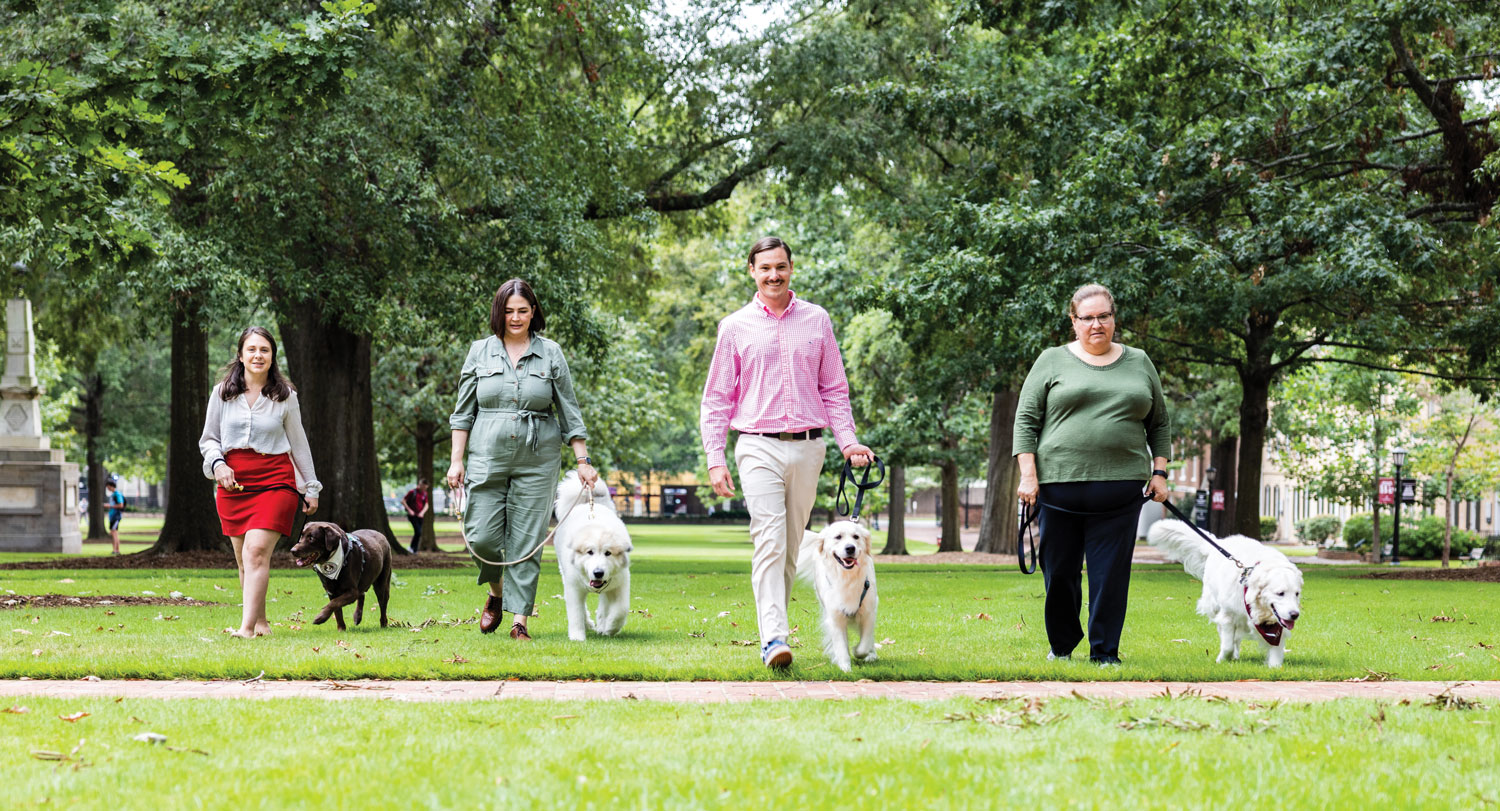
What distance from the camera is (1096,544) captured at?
7.42m

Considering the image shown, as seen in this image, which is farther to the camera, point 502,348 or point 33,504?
point 33,504

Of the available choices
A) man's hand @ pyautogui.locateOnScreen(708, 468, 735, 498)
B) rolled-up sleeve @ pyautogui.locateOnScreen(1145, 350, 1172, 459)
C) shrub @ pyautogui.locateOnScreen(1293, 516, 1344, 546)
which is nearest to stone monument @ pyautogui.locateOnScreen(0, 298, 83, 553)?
man's hand @ pyautogui.locateOnScreen(708, 468, 735, 498)

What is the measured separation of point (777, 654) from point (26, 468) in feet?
76.3

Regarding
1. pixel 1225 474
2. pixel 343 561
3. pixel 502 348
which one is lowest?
pixel 1225 474

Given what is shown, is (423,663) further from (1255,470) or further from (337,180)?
(1255,470)

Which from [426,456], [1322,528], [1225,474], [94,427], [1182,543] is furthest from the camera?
[1322,528]

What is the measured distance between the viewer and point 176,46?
1033 cm

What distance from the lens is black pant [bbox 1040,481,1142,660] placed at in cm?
736

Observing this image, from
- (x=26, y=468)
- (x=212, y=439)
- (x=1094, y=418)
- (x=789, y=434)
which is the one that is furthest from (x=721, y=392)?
(x=26, y=468)

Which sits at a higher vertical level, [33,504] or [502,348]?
[502,348]

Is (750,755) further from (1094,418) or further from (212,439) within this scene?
(212,439)

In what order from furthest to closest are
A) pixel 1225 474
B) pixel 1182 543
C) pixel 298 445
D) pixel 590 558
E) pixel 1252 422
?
pixel 1225 474 → pixel 1252 422 → pixel 298 445 → pixel 1182 543 → pixel 590 558

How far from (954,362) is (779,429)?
694 inches

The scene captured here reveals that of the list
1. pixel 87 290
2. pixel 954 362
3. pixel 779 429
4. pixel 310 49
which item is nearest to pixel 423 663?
pixel 779 429
